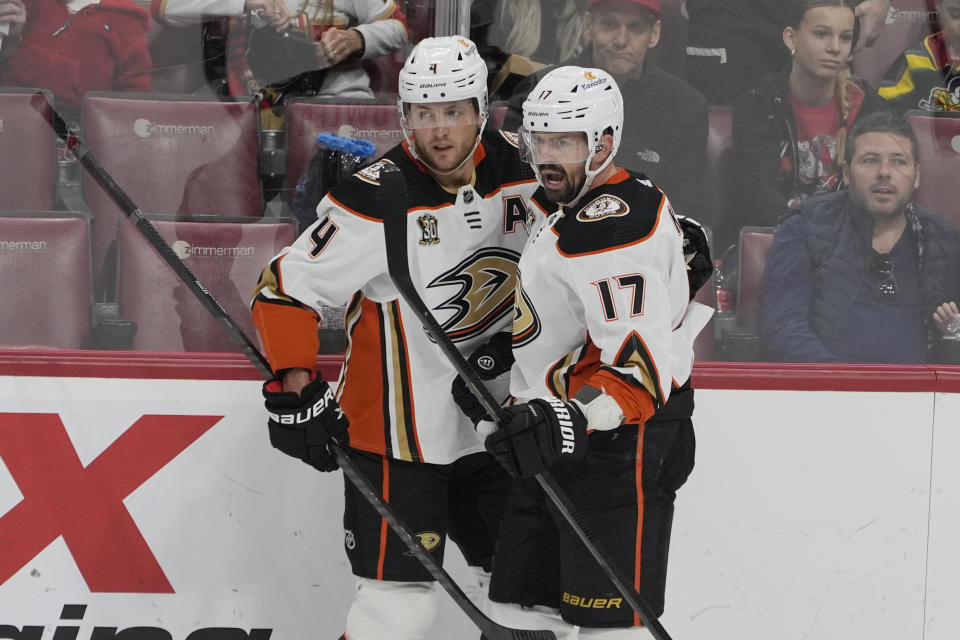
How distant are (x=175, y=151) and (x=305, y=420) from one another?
987 millimetres

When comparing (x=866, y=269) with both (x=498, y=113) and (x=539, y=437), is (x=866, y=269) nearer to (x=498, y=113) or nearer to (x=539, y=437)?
(x=498, y=113)

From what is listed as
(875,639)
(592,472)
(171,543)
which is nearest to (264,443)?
(171,543)

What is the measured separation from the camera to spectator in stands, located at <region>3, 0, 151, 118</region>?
2.70 metres

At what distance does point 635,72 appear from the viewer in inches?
111

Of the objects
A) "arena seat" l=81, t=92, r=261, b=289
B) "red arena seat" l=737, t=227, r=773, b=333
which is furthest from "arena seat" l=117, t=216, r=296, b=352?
"red arena seat" l=737, t=227, r=773, b=333

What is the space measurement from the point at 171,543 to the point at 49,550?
0.25m

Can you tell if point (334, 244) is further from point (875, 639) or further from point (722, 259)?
point (875, 639)

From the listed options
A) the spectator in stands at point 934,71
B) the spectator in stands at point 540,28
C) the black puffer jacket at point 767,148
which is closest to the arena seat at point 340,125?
the spectator in stands at point 540,28

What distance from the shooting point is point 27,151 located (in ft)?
8.67

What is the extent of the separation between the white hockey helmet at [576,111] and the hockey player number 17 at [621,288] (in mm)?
201

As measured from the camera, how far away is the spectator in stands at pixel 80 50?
8.87 ft

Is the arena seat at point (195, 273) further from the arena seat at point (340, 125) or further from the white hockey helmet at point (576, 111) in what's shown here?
the white hockey helmet at point (576, 111)

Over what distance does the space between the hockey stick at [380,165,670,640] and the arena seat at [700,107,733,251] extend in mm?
888

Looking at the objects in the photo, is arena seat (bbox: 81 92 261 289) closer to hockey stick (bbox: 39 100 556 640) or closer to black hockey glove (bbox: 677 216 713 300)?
hockey stick (bbox: 39 100 556 640)
